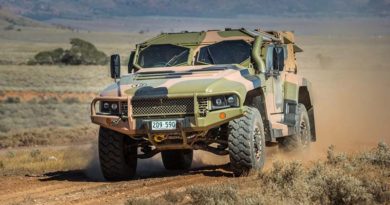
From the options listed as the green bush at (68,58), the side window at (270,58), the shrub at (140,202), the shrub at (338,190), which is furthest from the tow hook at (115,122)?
the green bush at (68,58)

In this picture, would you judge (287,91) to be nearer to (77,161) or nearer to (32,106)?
(77,161)

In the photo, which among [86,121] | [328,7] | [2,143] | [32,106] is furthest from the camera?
[328,7]

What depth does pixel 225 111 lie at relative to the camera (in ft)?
42.9

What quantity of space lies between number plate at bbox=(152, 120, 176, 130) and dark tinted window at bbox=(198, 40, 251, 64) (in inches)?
82.2

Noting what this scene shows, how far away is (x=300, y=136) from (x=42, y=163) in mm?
4961

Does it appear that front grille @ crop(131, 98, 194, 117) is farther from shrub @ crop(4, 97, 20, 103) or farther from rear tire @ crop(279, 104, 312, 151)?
shrub @ crop(4, 97, 20, 103)

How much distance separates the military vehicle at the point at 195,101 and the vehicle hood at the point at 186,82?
0.01m

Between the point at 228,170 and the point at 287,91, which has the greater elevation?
the point at 287,91

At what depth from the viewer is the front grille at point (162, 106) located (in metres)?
13.2

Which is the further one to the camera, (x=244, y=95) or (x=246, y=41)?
(x=246, y=41)

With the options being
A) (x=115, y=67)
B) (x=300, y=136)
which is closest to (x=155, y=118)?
(x=115, y=67)

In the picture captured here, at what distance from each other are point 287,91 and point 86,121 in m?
25.1

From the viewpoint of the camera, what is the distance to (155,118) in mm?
13320

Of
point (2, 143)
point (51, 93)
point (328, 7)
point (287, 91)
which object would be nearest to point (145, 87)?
point (287, 91)
